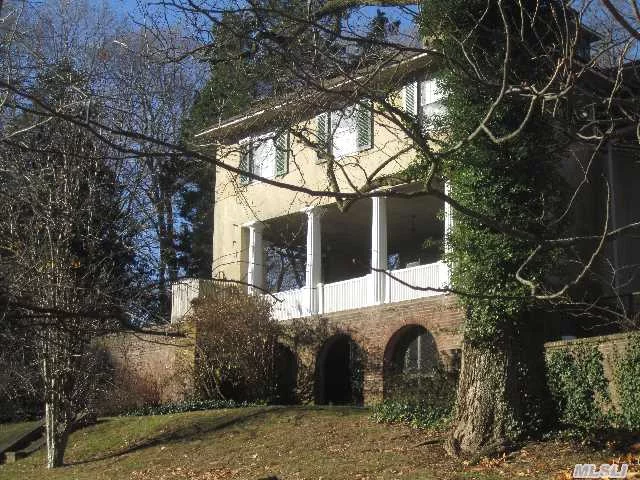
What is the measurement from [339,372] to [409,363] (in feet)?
6.74

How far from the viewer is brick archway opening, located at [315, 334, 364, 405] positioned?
74.5 ft

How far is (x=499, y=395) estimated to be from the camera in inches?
576

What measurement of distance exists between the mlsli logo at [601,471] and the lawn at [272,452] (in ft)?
1.25

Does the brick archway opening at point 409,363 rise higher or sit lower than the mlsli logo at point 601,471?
higher

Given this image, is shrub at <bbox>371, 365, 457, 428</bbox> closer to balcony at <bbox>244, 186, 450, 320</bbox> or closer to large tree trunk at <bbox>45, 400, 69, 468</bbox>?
balcony at <bbox>244, 186, 450, 320</bbox>

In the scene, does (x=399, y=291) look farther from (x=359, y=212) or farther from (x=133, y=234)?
(x=133, y=234)

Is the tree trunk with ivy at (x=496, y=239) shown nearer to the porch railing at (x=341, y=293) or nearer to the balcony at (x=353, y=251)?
the balcony at (x=353, y=251)

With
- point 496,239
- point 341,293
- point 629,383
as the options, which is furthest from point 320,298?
Result: point 629,383

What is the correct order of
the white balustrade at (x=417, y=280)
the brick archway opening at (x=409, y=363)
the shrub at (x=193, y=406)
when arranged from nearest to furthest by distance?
the brick archway opening at (x=409, y=363) → the shrub at (x=193, y=406) → the white balustrade at (x=417, y=280)

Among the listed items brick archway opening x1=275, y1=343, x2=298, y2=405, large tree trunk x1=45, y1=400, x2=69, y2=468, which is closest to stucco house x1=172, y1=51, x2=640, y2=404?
brick archway opening x1=275, y1=343, x2=298, y2=405

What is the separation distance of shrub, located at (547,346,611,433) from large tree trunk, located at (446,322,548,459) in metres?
0.45

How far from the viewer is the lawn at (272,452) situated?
1357 centimetres

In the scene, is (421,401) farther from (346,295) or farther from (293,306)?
(293,306)

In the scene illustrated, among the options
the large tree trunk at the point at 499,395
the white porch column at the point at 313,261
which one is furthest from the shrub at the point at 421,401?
the white porch column at the point at 313,261
